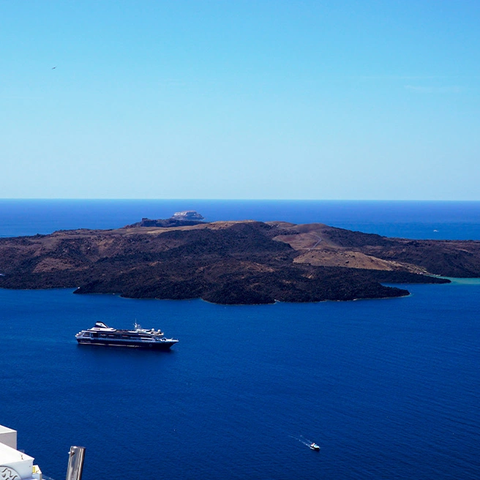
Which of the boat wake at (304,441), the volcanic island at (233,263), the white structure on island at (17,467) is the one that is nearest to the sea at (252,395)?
the boat wake at (304,441)

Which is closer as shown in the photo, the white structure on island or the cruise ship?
the white structure on island

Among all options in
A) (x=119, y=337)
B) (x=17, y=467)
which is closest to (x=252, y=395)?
(x=119, y=337)

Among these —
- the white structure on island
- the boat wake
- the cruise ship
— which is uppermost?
the white structure on island

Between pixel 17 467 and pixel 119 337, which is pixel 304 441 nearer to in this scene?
pixel 17 467

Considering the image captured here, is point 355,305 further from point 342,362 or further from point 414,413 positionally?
point 414,413

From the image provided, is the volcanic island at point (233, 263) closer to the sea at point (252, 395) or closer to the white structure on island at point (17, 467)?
the sea at point (252, 395)

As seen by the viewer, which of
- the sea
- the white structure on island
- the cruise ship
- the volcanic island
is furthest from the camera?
the volcanic island

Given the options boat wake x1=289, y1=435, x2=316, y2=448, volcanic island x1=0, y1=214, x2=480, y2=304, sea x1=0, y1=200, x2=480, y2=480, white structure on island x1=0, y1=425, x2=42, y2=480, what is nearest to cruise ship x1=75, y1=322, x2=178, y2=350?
sea x1=0, y1=200, x2=480, y2=480

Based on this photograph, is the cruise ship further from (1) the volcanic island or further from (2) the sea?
(1) the volcanic island
